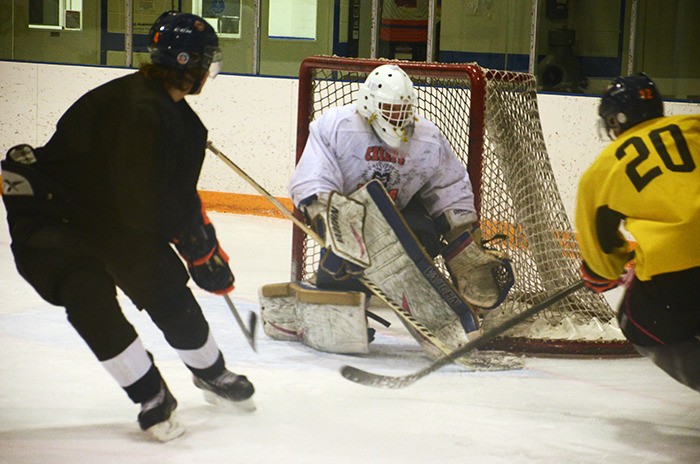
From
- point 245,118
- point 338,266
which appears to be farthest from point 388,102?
point 245,118

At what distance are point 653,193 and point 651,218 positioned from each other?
0.06m

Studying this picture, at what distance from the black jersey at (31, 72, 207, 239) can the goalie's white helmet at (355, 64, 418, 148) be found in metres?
1.07

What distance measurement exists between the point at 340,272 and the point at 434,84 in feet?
4.38

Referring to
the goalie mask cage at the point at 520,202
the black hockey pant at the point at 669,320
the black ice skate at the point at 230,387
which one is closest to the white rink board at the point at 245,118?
the goalie mask cage at the point at 520,202

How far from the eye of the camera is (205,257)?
243 cm

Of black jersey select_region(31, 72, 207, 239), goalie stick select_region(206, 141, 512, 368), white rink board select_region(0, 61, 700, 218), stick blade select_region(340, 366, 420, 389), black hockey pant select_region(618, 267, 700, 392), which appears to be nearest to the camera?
black jersey select_region(31, 72, 207, 239)

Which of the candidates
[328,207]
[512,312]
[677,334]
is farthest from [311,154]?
[677,334]

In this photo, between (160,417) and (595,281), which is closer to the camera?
(160,417)

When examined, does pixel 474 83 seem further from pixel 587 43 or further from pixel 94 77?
pixel 94 77

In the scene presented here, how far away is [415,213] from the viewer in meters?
3.51

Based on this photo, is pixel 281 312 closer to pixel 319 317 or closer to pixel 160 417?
pixel 319 317

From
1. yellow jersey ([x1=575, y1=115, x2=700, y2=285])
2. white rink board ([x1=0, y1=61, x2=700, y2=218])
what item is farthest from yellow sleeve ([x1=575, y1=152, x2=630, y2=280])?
white rink board ([x1=0, y1=61, x2=700, y2=218])

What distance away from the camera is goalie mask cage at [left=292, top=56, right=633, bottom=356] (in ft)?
11.4

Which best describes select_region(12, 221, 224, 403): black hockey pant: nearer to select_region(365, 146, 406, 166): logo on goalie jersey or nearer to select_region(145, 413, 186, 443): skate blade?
select_region(145, 413, 186, 443): skate blade
